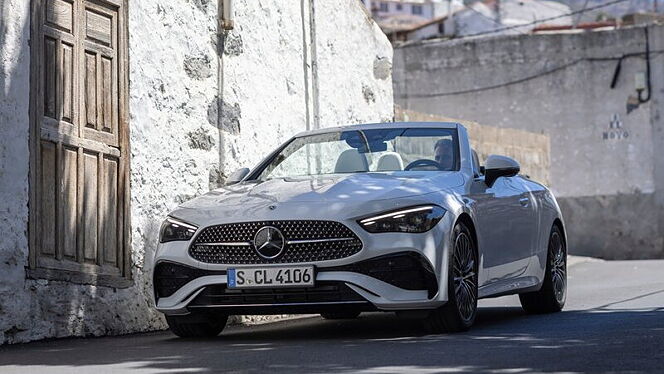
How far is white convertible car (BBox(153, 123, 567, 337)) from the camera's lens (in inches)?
315

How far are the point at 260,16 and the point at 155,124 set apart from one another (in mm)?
2431

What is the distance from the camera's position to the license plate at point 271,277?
801cm

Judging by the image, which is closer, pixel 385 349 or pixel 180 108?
pixel 385 349

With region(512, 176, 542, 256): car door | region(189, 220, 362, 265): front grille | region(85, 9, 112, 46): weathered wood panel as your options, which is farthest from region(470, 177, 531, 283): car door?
region(85, 9, 112, 46): weathered wood panel

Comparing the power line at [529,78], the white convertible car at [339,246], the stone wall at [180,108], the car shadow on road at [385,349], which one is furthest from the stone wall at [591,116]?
the white convertible car at [339,246]

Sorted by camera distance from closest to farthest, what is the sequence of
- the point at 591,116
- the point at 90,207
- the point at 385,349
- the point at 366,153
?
the point at 385,349, the point at 366,153, the point at 90,207, the point at 591,116

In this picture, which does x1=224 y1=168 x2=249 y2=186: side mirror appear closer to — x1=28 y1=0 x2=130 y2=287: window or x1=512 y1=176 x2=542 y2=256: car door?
x1=28 y1=0 x2=130 y2=287: window

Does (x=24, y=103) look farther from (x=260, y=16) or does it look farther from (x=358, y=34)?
(x=358, y=34)

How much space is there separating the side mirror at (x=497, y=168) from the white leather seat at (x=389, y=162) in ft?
2.02

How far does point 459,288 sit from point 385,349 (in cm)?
122

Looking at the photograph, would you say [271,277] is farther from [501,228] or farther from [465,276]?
[501,228]

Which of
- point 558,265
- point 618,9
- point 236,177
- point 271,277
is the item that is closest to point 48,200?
point 236,177

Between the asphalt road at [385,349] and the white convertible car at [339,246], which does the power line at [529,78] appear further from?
the white convertible car at [339,246]

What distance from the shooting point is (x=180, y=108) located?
1100cm
